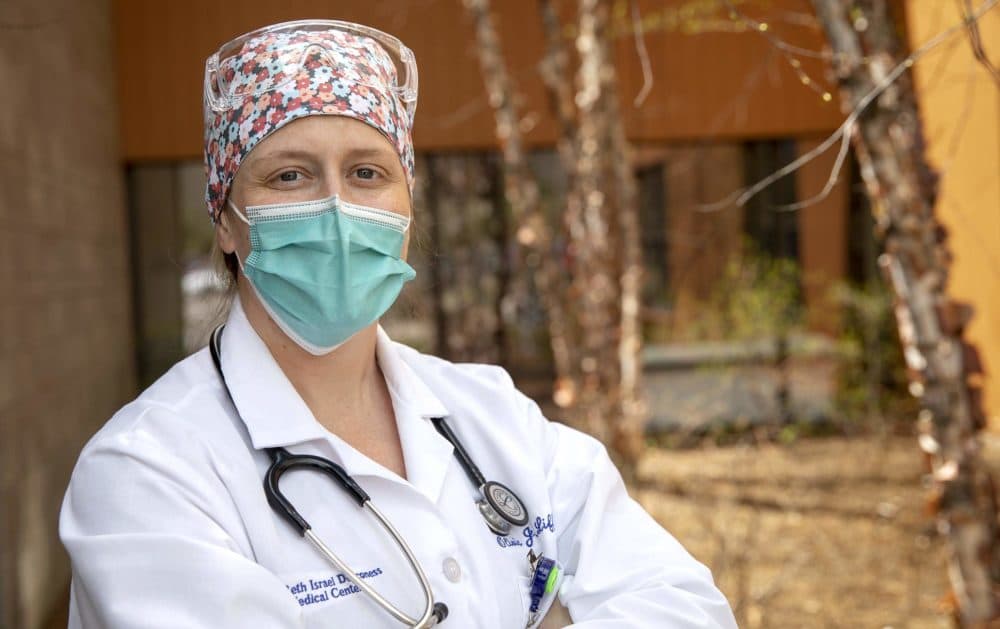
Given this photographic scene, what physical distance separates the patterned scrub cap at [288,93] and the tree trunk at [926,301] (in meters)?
1.72

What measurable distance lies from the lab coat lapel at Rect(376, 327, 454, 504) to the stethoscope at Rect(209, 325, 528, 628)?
0.18ft

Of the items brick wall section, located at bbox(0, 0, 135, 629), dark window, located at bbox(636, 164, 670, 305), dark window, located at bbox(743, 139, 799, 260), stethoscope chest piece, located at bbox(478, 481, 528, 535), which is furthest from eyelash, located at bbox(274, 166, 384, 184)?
dark window, located at bbox(743, 139, 799, 260)

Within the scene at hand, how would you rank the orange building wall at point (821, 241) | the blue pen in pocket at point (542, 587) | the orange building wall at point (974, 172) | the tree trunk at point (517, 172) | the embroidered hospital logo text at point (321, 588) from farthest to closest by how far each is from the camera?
the orange building wall at point (821, 241) → the orange building wall at point (974, 172) → the tree trunk at point (517, 172) → the blue pen in pocket at point (542, 587) → the embroidered hospital logo text at point (321, 588)

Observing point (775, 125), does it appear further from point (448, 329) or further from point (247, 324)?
point (247, 324)

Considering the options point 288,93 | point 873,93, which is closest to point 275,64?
point 288,93

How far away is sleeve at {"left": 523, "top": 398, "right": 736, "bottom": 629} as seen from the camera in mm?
1628

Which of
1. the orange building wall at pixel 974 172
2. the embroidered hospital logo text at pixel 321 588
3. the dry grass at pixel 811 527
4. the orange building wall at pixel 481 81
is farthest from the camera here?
the orange building wall at pixel 481 81

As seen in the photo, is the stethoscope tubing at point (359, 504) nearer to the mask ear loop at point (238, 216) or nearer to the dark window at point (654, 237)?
the mask ear loop at point (238, 216)

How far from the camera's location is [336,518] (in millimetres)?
1566

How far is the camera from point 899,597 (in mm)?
5195

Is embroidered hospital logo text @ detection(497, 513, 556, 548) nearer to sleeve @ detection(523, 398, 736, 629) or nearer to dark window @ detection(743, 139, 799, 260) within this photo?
sleeve @ detection(523, 398, 736, 629)

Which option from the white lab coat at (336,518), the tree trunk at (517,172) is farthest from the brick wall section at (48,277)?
the tree trunk at (517,172)

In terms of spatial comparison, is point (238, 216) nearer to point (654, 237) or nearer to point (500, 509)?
point (500, 509)

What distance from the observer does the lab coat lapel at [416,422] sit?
170 centimetres
